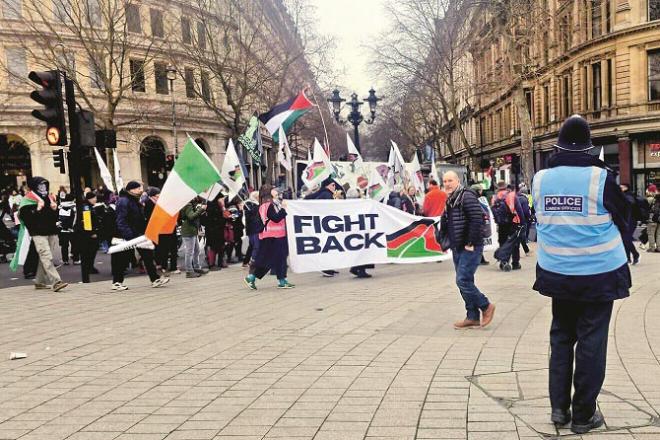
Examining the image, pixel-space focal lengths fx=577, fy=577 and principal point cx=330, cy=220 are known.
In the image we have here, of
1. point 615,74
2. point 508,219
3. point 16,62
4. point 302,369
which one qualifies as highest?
point 16,62

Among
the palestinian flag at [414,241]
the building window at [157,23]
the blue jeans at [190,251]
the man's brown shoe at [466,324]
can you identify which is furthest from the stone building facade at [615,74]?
the man's brown shoe at [466,324]

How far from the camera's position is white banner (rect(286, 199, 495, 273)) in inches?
399

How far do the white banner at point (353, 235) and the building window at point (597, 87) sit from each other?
2820cm

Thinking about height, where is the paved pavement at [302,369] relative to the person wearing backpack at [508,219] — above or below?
below

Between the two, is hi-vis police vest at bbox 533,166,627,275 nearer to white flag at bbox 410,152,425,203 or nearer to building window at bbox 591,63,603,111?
white flag at bbox 410,152,425,203

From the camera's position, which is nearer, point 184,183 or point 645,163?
point 184,183

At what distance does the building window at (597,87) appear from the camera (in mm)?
34781

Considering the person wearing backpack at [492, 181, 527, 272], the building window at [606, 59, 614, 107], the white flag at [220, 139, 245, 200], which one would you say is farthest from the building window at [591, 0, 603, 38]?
the white flag at [220, 139, 245, 200]

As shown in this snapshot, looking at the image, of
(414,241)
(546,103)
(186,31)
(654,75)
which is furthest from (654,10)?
(414,241)

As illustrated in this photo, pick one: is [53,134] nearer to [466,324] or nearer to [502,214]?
[466,324]

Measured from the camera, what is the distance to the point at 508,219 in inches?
439

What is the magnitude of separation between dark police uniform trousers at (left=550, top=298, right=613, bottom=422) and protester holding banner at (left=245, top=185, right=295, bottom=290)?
616 centimetres

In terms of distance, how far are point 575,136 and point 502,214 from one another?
8010mm

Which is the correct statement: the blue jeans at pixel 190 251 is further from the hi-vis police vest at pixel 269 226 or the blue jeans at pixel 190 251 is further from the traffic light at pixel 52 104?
the traffic light at pixel 52 104
